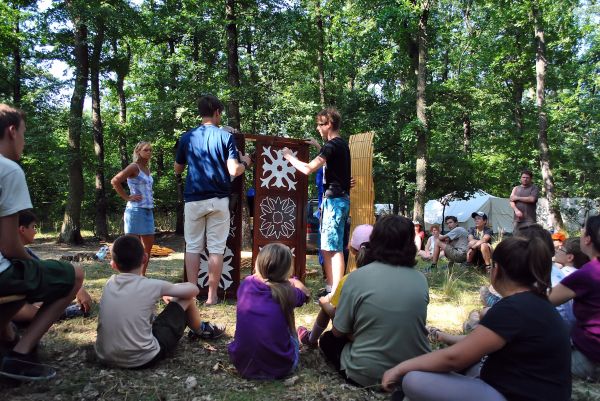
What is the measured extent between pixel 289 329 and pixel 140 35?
1205 cm

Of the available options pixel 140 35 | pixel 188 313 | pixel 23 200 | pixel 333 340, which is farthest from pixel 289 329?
pixel 140 35

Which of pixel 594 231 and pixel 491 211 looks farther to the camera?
pixel 491 211

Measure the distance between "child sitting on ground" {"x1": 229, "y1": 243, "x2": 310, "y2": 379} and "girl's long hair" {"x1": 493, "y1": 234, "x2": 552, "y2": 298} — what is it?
1.21m

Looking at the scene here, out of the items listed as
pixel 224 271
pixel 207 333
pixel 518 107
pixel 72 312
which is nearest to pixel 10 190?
pixel 207 333

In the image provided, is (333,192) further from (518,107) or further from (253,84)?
(518,107)

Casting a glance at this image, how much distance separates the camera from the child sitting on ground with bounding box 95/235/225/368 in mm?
2623

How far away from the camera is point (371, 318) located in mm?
2352

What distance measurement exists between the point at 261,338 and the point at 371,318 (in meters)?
0.66

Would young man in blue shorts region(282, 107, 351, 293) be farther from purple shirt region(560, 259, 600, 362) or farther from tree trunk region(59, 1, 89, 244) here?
tree trunk region(59, 1, 89, 244)

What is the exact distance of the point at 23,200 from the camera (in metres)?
2.14

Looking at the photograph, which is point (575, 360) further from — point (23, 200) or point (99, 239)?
point (99, 239)

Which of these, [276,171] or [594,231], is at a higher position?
[276,171]

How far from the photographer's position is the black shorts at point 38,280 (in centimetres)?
216

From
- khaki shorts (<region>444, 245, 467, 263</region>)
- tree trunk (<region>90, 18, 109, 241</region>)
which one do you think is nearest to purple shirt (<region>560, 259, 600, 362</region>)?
khaki shorts (<region>444, 245, 467, 263</region>)
